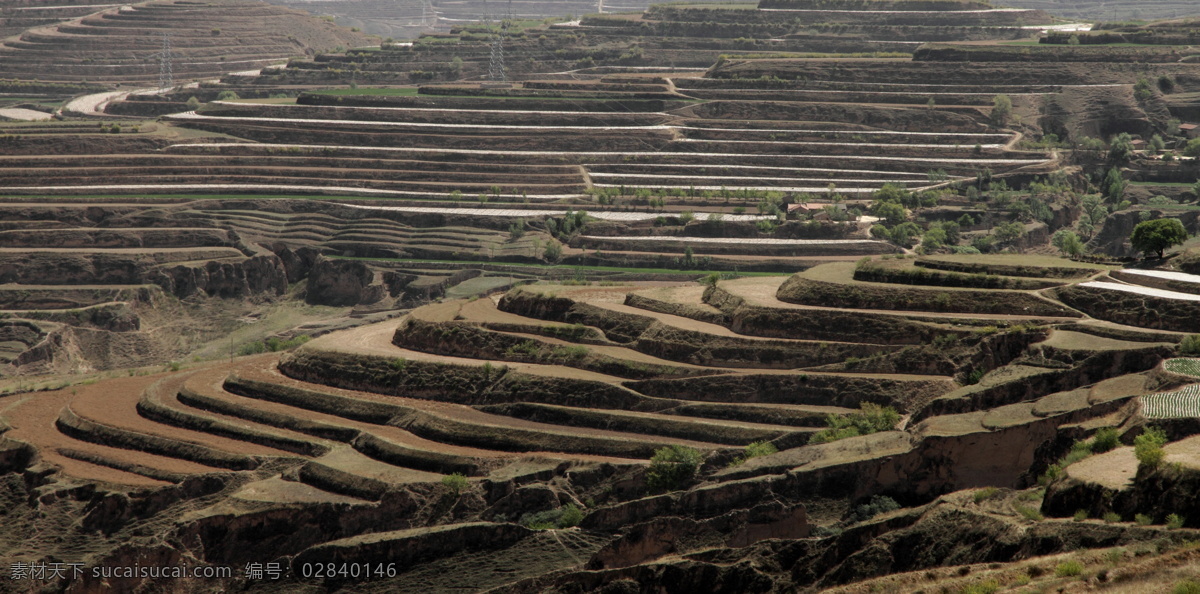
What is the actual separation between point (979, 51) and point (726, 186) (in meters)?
35.4

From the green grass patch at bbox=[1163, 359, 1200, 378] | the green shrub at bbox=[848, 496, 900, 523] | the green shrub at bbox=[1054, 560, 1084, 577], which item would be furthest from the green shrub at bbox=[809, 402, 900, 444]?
the green shrub at bbox=[1054, 560, 1084, 577]

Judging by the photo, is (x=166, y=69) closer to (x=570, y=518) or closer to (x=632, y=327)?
(x=632, y=327)

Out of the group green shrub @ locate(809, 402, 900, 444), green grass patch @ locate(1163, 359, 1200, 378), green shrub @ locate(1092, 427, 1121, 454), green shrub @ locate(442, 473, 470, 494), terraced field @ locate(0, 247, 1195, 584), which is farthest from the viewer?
green shrub @ locate(442, 473, 470, 494)

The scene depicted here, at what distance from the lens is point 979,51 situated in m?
144

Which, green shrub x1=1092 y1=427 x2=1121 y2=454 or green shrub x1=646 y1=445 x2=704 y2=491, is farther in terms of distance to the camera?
green shrub x1=646 y1=445 x2=704 y2=491

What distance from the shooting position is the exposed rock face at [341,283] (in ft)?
357

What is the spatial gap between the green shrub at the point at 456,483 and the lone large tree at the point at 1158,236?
97.4 feet

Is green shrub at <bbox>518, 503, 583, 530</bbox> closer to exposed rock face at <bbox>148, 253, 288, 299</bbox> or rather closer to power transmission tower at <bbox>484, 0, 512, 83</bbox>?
exposed rock face at <bbox>148, 253, 288, 299</bbox>

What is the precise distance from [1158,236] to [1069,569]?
3316 cm

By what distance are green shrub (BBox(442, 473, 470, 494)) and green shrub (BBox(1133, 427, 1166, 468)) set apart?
78.6ft

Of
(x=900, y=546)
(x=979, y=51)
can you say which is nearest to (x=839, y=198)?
(x=979, y=51)

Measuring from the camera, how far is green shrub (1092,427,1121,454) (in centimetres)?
4378

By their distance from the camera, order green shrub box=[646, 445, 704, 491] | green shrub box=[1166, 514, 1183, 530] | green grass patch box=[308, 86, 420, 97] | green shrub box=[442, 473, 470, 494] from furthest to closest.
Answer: green grass patch box=[308, 86, 420, 97] → green shrub box=[442, 473, 470, 494] → green shrub box=[646, 445, 704, 491] → green shrub box=[1166, 514, 1183, 530]

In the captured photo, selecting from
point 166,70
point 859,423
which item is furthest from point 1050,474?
point 166,70
